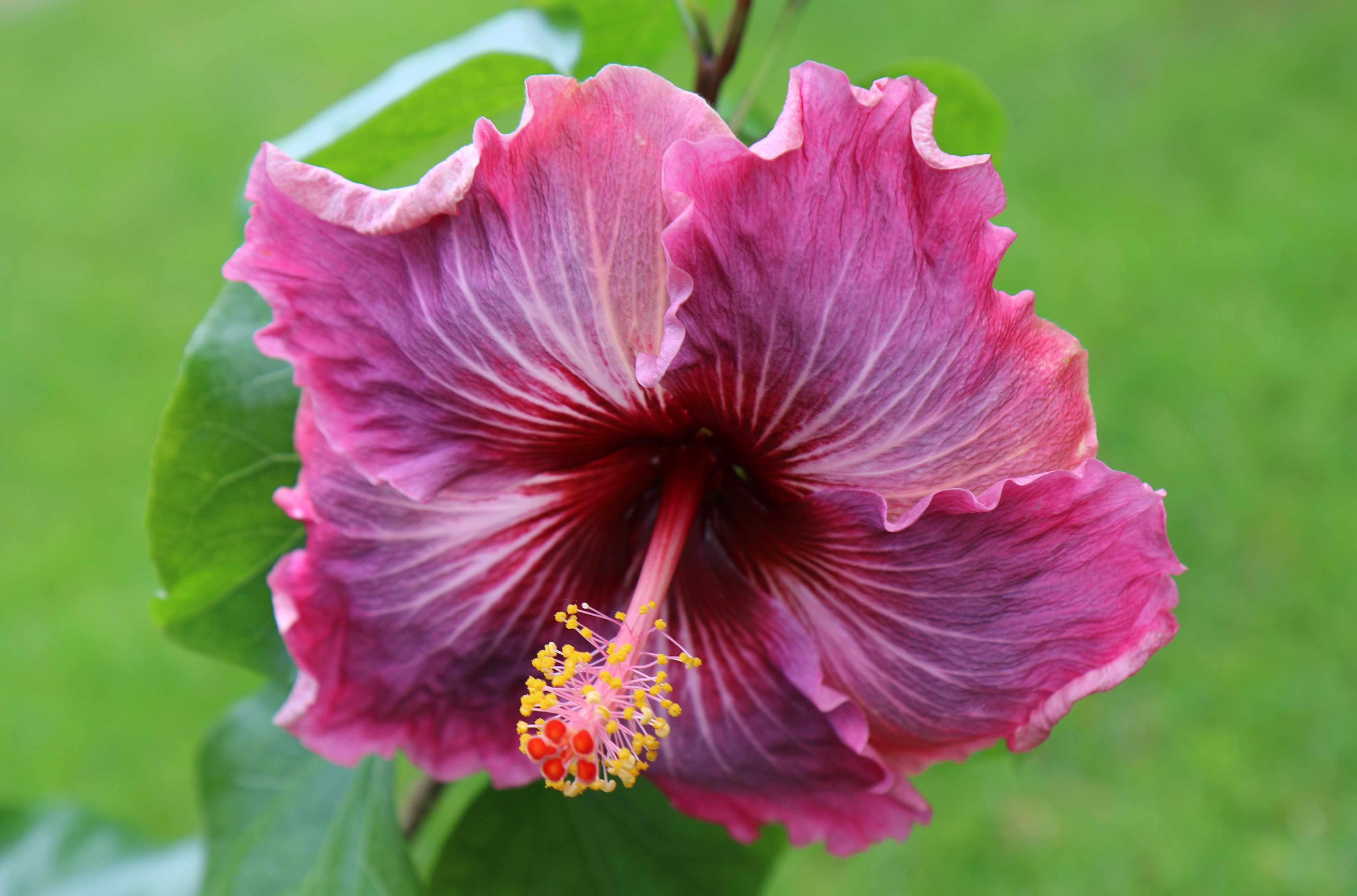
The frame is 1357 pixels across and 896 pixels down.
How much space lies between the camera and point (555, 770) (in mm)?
720

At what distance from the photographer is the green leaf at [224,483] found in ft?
2.99

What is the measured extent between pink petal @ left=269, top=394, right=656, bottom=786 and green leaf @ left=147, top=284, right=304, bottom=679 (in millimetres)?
171

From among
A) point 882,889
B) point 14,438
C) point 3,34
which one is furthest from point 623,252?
point 3,34

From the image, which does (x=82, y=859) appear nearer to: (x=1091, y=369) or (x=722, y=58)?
(x=722, y=58)

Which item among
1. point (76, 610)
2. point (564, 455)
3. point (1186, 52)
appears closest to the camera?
point (564, 455)

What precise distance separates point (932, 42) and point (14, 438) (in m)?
3.68

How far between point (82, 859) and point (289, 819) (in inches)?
22.7

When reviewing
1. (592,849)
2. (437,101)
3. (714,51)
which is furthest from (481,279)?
(592,849)

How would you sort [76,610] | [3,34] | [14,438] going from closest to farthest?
[76,610] → [14,438] → [3,34]

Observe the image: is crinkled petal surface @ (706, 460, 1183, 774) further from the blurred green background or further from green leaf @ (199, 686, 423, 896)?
the blurred green background

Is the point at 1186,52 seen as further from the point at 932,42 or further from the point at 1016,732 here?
the point at 1016,732

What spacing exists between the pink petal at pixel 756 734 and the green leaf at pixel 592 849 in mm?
233

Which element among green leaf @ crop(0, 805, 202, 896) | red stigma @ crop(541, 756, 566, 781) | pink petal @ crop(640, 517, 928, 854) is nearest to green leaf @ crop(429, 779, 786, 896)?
pink petal @ crop(640, 517, 928, 854)

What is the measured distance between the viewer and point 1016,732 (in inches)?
28.1
